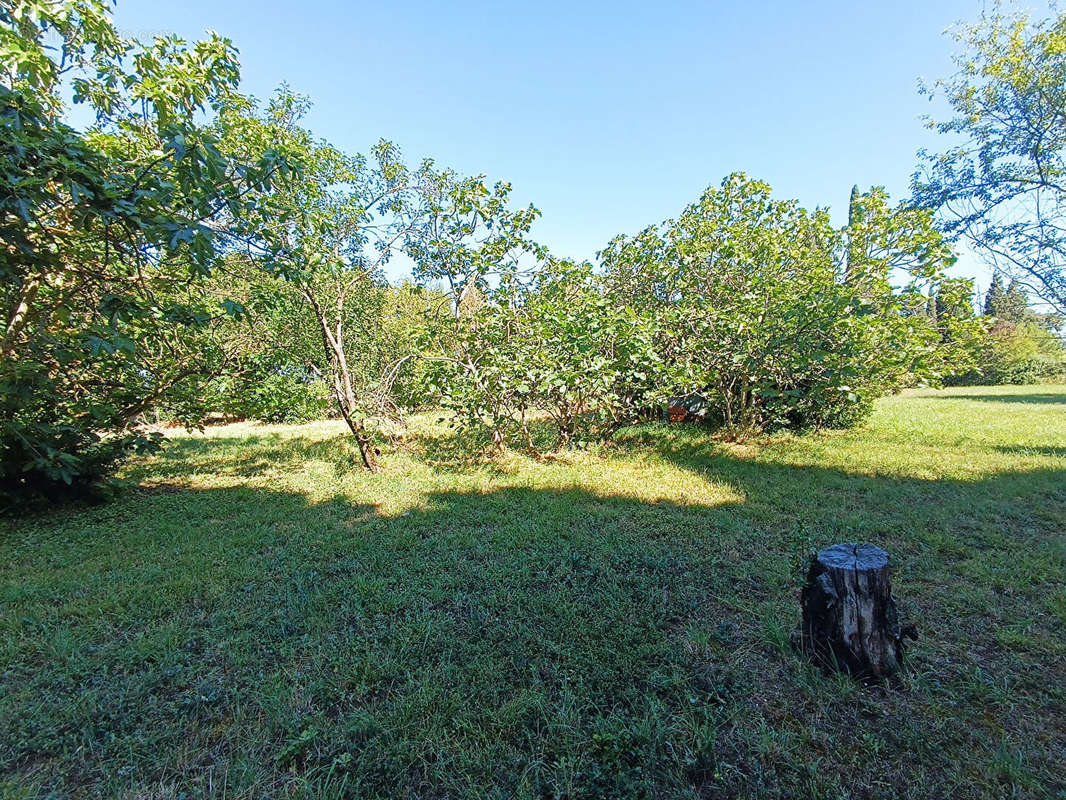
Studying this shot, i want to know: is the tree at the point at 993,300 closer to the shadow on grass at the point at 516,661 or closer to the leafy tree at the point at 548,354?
the leafy tree at the point at 548,354

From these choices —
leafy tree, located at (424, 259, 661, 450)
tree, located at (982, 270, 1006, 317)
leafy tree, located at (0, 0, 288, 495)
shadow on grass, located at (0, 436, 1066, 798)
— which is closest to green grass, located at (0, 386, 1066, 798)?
shadow on grass, located at (0, 436, 1066, 798)

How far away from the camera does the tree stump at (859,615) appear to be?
1.84 meters

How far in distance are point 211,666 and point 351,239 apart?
16.6 feet

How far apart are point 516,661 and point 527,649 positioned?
98 mm

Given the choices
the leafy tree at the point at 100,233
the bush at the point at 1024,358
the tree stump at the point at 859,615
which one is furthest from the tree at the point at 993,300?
the leafy tree at the point at 100,233

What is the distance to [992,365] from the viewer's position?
20125 mm

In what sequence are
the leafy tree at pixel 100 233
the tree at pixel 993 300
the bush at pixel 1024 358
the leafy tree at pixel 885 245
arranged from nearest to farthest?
the leafy tree at pixel 100 233 < the leafy tree at pixel 885 245 < the bush at pixel 1024 358 < the tree at pixel 993 300

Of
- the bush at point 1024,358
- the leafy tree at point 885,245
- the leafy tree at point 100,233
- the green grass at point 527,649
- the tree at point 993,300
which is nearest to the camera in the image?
the green grass at point 527,649

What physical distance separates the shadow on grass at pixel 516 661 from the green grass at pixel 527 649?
0.01 metres

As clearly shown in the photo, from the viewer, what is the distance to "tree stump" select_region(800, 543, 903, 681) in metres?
1.84

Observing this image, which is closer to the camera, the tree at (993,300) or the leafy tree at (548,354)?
the leafy tree at (548,354)

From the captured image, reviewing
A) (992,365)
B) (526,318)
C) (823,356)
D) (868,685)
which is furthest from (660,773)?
(992,365)

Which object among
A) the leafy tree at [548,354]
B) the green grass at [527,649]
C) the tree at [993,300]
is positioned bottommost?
the green grass at [527,649]

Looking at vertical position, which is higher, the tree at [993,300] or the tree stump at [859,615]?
the tree at [993,300]
